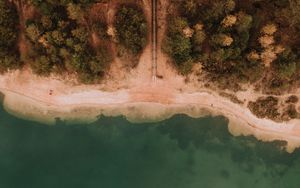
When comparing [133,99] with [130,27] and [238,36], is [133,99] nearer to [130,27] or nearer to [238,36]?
[130,27]

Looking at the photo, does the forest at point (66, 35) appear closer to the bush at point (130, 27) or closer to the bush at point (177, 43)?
the bush at point (130, 27)

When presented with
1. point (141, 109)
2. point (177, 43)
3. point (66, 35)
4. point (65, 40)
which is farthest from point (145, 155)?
point (66, 35)

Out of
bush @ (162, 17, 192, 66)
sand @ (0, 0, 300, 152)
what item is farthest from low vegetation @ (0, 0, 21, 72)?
bush @ (162, 17, 192, 66)

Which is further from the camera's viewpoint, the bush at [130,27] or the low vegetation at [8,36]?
the low vegetation at [8,36]

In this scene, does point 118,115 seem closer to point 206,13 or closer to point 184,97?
point 184,97

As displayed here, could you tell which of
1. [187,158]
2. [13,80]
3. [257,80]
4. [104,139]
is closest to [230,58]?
[257,80]

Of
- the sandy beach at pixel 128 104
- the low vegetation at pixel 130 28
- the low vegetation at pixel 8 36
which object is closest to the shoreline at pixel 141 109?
the sandy beach at pixel 128 104
